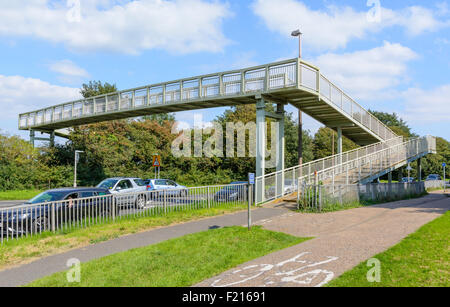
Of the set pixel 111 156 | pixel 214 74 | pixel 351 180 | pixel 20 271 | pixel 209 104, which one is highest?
pixel 214 74

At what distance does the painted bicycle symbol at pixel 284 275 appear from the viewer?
5586mm

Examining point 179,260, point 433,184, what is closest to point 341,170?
point 179,260

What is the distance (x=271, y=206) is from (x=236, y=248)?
8183mm

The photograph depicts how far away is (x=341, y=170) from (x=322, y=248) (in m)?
12.3

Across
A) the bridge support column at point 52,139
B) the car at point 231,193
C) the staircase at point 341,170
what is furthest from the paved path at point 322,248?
the bridge support column at point 52,139

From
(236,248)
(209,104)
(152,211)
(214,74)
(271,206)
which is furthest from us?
(209,104)

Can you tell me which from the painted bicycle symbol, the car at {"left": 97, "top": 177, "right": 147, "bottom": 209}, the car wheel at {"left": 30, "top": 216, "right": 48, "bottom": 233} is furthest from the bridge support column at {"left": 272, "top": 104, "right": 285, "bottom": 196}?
the car wheel at {"left": 30, "top": 216, "right": 48, "bottom": 233}

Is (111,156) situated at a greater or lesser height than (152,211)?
greater

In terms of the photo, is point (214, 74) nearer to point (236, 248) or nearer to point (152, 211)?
point (152, 211)

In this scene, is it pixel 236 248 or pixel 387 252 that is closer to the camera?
pixel 387 252

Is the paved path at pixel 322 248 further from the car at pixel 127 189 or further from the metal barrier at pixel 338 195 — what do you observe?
the car at pixel 127 189
